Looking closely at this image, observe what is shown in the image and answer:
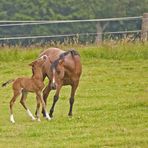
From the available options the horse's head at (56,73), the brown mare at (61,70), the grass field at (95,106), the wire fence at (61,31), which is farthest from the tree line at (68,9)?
the horse's head at (56,73)

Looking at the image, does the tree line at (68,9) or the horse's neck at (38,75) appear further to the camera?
the tree line at (68,9)

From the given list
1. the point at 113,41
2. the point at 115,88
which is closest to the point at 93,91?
the point at 115,88

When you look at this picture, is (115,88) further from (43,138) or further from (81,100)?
(43,138)

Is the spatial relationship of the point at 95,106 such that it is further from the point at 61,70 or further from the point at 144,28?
the point at 144,28

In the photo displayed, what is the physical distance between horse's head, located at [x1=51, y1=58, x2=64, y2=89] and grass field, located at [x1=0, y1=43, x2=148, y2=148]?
66 centimetres

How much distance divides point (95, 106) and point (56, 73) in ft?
6.14

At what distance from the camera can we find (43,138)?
11.2 m

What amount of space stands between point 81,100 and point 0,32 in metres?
12.1

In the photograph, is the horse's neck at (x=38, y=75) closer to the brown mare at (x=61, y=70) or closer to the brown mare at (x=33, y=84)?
the brown mare at (x=33, y=84)

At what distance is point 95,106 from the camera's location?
14.7m

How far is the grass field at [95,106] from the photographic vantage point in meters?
11.0

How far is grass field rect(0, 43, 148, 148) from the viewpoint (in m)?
11.0

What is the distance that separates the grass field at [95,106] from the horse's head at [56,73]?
2.15ft

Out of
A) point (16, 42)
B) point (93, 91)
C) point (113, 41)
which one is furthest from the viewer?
point (16, 42)
